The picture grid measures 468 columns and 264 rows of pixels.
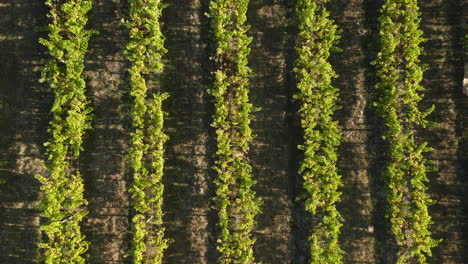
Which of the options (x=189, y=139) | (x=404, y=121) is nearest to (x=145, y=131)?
(x=189, y=139)

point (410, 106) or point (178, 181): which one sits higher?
point (410, 106)

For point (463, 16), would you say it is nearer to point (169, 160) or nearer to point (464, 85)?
point (464, 85)

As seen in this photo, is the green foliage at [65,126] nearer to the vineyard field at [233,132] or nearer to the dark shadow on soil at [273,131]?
the vineyard field at [233,132]

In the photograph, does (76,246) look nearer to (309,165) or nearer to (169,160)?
(169,160)

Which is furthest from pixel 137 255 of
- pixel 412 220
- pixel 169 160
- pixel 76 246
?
pixel 412 220

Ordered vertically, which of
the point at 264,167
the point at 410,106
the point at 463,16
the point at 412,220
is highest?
the point at 463,16

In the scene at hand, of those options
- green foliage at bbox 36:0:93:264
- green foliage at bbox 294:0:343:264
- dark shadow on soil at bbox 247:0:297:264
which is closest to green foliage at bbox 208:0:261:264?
dark shadow on soil at bbox 247:0:297:264
